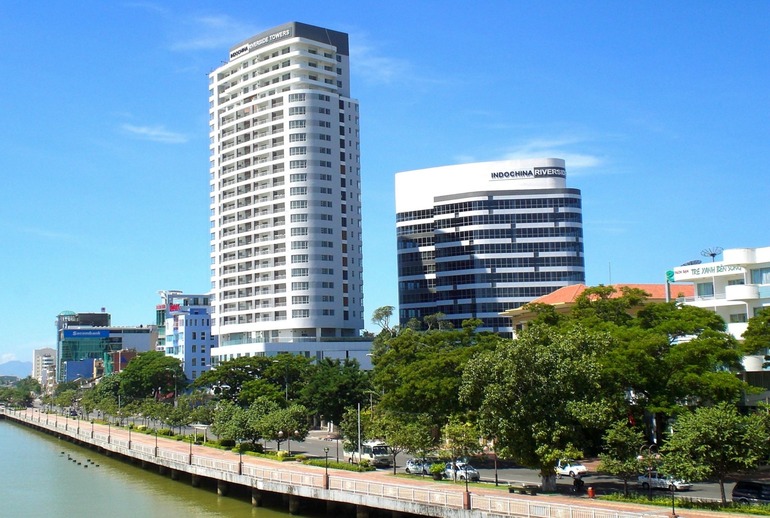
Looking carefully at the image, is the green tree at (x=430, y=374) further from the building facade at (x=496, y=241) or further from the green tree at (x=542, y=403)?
the building facade at (x=496, y=241)

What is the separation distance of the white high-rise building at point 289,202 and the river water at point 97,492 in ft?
137

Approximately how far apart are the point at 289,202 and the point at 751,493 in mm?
101857

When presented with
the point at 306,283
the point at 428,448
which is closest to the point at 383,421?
the point at 428,448

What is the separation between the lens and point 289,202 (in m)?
138

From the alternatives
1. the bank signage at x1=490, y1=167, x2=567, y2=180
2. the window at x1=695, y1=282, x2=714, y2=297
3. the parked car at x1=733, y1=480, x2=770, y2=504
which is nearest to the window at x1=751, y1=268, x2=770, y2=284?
the window at x1=695, y1=282, x2=714, y2=297

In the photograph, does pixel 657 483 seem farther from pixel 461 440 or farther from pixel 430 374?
pixel 430 374

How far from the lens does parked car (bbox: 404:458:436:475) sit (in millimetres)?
62656

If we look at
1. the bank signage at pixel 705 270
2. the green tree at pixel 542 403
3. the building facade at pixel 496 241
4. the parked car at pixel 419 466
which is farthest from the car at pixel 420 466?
the building facade at pixel 496 241

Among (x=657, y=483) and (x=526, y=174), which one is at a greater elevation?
(x=526, y=174)

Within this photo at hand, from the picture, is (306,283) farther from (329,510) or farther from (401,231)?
(329,510)

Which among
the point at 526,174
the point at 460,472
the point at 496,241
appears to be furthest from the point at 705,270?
the point at 526,174

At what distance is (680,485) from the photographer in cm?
5203

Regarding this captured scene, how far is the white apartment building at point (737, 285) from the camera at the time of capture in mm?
73438

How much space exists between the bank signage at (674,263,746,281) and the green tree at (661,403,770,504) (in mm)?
34658
